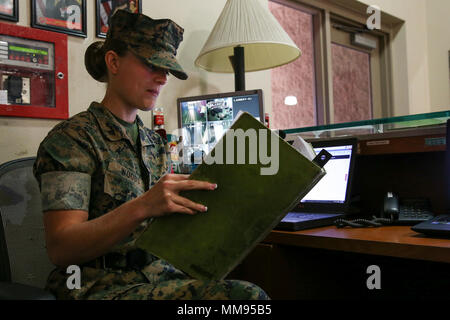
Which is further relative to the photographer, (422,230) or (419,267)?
(419,267)

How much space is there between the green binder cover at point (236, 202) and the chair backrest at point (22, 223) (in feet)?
1.48

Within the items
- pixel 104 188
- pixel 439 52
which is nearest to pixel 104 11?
pixel 104 188

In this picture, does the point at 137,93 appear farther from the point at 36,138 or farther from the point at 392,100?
the point at 392,100

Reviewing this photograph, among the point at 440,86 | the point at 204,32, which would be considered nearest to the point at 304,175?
the point at 204,32

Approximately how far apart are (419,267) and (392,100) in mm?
2462

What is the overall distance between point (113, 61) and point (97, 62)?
0.25ft

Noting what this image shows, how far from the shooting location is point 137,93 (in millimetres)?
1022

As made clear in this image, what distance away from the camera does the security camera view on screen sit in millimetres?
1772

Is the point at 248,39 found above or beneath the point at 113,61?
above

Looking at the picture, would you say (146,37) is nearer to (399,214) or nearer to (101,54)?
(101,54)

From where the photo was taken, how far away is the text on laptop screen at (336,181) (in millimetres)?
1353

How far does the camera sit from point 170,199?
2.59 feet

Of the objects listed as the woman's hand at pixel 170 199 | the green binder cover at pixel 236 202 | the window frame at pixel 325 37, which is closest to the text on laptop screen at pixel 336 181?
the green binder cover at pixel 236 202

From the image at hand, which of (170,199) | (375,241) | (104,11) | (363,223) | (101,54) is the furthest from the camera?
(104,11)
